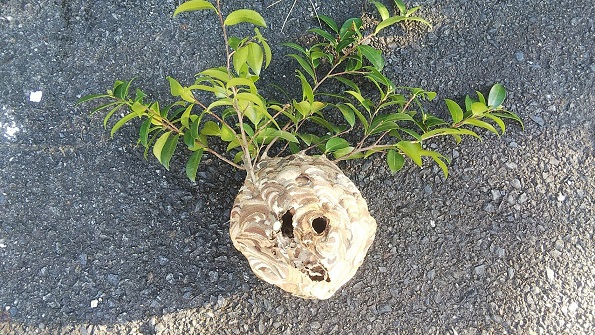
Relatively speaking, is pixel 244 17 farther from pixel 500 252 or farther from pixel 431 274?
pixel 500 252

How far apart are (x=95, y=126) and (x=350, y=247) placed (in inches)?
38.0

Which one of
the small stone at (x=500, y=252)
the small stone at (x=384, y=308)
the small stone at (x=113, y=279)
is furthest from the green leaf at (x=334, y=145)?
the small stone at (x=113, y=279)

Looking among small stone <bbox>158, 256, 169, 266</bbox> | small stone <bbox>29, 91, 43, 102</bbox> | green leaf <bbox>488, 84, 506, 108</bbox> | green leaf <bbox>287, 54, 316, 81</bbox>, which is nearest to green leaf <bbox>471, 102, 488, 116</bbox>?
green leaf <bbox>488, 84, 506, 108</bbox>

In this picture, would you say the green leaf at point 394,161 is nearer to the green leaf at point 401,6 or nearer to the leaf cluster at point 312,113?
the leaf cluster at point 312,113

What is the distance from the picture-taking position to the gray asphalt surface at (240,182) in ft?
5.47

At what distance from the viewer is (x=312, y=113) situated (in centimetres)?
154

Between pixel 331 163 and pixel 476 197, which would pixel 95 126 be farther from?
pixel 476 197

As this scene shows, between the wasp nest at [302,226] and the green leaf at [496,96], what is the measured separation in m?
0.63

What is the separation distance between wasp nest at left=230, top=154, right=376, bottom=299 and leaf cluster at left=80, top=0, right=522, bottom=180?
0.09 metres

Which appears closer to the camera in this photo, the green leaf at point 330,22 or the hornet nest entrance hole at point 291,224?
the hornet nest entrance hole at point 291,224

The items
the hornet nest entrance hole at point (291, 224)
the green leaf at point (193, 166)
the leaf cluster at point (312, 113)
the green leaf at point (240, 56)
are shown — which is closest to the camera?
the green leaf at point (240, 56)

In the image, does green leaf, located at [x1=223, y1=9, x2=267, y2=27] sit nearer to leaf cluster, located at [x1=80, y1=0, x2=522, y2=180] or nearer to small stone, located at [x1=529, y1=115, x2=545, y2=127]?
leaf cluster, located at [x1=80, y1=0, x2=522, y2=180]

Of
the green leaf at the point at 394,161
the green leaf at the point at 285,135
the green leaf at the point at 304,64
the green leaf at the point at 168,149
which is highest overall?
the green leaf at the point at 304,64

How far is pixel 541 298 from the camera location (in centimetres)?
174
